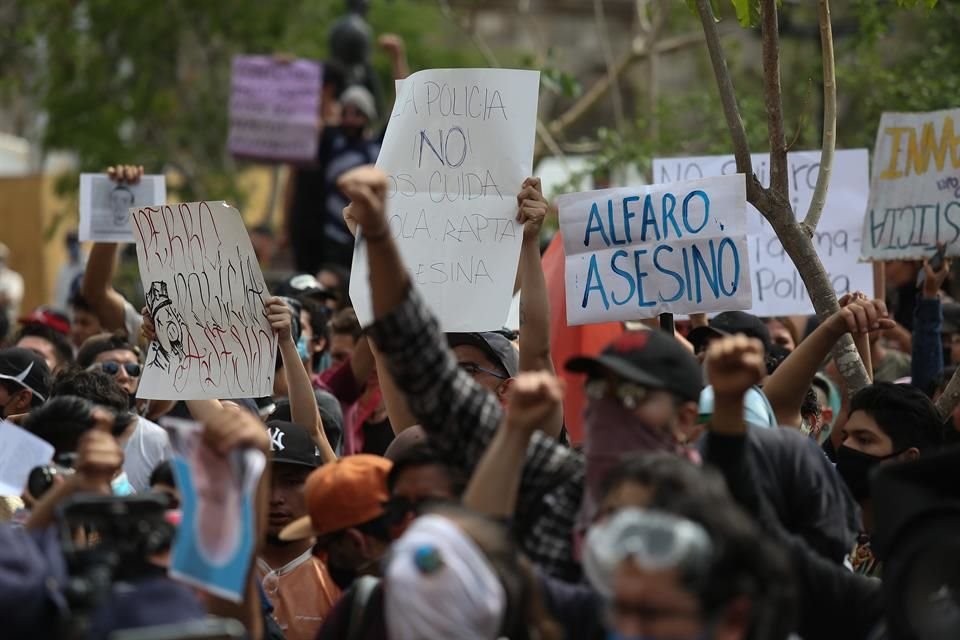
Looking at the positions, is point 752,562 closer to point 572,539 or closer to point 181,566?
point 572,539

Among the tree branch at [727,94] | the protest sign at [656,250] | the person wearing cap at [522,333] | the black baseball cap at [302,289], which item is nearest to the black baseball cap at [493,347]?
the person wearing cap at [522,333]

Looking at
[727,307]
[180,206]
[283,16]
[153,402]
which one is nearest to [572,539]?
[727,307]

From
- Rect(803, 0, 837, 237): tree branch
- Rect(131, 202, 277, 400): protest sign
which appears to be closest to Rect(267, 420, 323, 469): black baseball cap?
Rect(131, 202, 277, 400): protest sign

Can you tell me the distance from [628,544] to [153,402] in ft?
12.7

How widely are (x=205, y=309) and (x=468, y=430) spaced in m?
2.08

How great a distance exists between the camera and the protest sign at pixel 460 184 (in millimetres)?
5645

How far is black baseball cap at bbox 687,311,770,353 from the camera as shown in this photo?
20.2ft

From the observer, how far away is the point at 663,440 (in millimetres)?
3871

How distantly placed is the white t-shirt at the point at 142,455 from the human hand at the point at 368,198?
7.12ft

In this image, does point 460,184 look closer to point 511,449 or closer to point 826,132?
point 826,132

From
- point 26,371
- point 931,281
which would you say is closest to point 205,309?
point 26,371

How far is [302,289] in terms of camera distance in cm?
834

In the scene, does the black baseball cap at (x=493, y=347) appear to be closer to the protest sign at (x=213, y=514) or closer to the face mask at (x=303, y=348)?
the face mask at (x=303, y=348)

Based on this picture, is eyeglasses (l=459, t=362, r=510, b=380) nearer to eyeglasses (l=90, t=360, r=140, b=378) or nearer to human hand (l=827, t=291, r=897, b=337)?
human hand (l=827, t=291, r=897, b=337)
